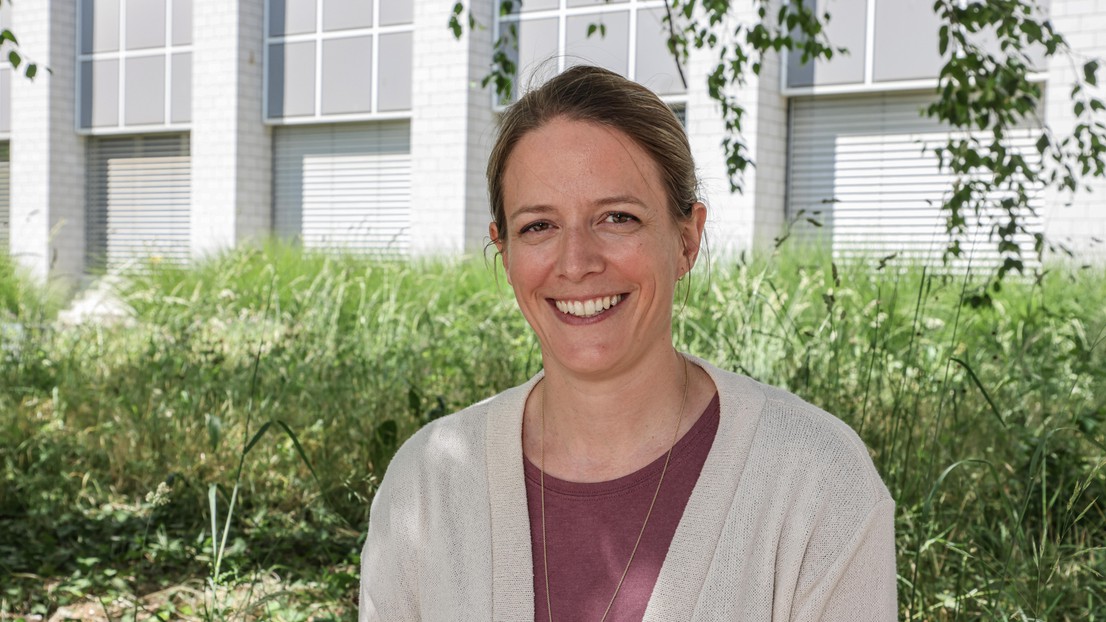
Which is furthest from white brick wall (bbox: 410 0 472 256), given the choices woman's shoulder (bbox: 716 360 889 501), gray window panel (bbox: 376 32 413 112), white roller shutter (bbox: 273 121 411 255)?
woman's shoulder (bbox: 716 360 889 501)

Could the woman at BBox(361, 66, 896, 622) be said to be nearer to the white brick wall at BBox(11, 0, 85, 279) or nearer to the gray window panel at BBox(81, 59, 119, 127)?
the white brick wall at BBox(11, 0, 85, 279)

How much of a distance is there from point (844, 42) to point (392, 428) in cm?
1164

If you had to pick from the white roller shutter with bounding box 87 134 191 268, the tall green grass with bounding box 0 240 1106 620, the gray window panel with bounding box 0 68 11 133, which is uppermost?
the gray window panel with bounding box 0 68 11 133

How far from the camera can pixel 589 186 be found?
6.05ft

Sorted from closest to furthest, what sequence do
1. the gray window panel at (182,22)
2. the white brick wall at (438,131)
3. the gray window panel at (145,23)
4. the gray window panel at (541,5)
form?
the gray window panel at (541,5), the white brick wall at (438,131), the gray window panel at (182,22), the gray window panel at (145,23)

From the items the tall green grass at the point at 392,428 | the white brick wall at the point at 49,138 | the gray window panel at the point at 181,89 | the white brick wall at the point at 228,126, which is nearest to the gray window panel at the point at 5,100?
the white brick wall at the point at 49,138

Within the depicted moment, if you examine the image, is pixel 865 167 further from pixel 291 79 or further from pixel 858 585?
pixel 858 585

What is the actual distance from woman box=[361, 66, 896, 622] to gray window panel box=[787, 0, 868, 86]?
41.6 ft

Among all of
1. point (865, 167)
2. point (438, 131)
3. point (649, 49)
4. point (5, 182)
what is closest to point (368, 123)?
point (438, 131)

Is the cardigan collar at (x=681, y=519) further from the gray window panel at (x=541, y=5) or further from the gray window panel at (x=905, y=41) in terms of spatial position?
the gray window panel at (x=541, y=5)

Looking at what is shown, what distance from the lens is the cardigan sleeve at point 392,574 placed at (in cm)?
191

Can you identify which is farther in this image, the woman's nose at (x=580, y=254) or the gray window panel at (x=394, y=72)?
the gray window panel at (x=394, y=72)

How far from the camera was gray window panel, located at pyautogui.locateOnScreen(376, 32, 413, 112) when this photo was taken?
1712 centimetres

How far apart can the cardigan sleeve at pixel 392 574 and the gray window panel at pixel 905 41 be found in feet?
42.6
